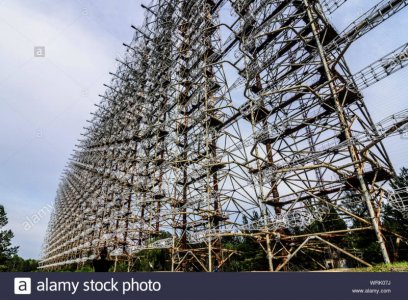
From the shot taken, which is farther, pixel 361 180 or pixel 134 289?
pixel 361 180

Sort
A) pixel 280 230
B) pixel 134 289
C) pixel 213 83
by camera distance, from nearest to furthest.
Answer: pixel 134 289 < pixel 280 230 < pixel 213 83

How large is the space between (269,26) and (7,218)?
169 feet

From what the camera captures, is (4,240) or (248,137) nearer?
(248,137)

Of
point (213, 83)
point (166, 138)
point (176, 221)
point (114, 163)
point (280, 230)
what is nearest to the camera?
point (280, 230)

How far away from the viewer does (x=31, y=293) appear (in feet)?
21.4

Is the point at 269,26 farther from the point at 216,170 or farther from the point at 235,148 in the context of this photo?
the point at 216,170

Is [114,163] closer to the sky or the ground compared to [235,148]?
closer to the sky

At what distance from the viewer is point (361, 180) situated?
33.4 feet

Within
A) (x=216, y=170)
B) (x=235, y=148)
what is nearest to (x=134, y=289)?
(x=216, y=170)

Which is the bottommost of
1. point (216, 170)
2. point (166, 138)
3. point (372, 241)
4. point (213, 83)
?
point (372, 241)

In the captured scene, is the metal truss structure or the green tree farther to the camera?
the green tree

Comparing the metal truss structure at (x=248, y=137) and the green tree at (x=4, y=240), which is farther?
the green tree at (x=4, y=240)

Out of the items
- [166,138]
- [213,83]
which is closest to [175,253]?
[166,138]

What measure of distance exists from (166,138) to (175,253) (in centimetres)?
1221
